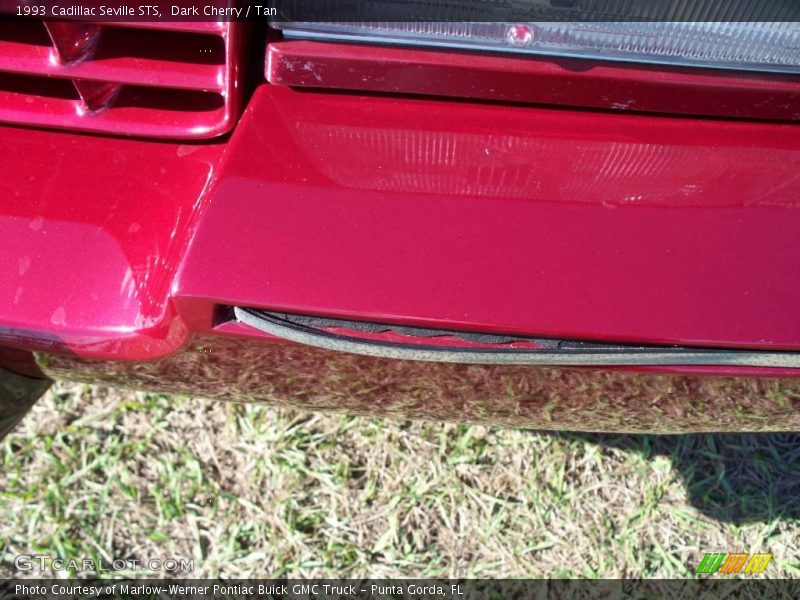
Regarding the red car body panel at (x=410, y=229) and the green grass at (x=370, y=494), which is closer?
the red car body panel at (x=410, y=229)

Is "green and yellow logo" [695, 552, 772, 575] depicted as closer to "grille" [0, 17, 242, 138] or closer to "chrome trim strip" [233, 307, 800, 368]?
"chrome trim strip" [233, 307, 800, 368]

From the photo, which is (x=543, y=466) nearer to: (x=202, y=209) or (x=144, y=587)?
(x=144, y=587)

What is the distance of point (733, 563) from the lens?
1.83 metres

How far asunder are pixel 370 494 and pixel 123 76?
1.19 meters

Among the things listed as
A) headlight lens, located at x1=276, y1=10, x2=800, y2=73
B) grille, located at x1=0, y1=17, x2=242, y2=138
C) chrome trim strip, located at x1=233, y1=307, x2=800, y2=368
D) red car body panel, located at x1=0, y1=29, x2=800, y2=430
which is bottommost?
chrome trim strip, located at x1=233, y1=307, x2=800, y2=368

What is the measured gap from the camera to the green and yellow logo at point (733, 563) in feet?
5.98

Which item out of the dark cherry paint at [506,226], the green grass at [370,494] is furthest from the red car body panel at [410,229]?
the green grass at [370,494]

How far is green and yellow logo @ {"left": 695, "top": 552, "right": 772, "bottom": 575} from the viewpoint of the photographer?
1823 millimetres

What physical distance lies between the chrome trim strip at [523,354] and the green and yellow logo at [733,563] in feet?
3.57

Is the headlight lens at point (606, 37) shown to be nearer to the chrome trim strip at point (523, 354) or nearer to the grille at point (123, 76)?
the grille at point (123, 76)

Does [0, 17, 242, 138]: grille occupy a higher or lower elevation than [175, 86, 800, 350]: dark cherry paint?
higher

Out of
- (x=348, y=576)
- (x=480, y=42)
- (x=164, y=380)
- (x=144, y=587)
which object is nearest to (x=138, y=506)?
(x=144, y=587)

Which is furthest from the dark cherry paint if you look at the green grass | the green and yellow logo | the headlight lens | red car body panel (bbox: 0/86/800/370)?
the green and yellow logo

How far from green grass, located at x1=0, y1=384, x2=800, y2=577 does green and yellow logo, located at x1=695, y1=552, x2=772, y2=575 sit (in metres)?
0.02
